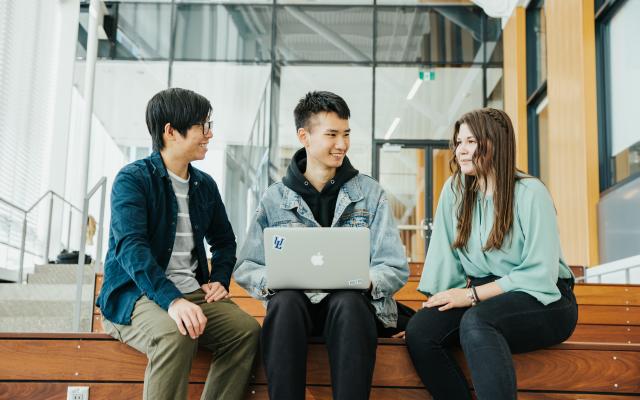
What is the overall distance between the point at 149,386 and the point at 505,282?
3.66 ft

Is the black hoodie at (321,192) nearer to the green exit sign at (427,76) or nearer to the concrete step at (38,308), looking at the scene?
the concrete step at (38,308)

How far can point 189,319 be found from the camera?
2205mm

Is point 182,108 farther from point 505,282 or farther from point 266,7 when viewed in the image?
point 266,7

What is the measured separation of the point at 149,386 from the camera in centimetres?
219

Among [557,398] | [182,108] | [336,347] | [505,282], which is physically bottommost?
[557,398]

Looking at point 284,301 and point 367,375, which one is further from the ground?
point 284,301

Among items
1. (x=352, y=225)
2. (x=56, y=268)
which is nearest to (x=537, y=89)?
(x=56, y=268)

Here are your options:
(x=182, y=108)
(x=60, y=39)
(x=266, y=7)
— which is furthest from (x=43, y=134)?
(x=182, y=108)

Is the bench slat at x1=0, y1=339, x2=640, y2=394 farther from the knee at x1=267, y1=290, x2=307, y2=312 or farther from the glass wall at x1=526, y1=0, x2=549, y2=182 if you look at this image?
the glass wall at x1=526, y1=0, x2=549, y2=182

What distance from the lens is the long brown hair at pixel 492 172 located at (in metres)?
2.39

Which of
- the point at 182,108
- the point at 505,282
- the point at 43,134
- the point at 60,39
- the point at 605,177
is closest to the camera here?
the point at 505,282

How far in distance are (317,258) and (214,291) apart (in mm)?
454

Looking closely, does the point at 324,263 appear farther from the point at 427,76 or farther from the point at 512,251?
the point at 427,76

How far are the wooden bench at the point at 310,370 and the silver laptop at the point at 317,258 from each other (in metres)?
0.27
